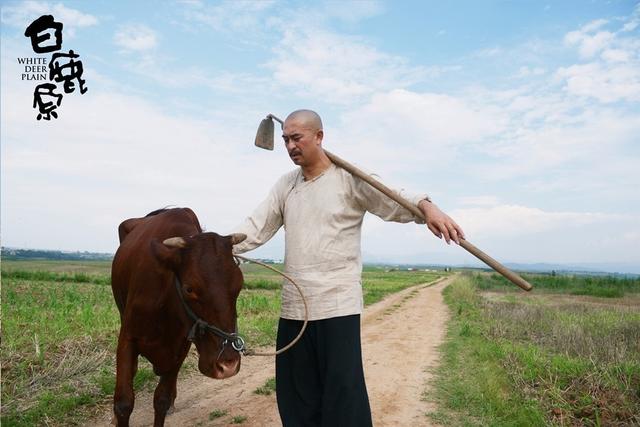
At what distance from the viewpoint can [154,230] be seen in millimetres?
4246

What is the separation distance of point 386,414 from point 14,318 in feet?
22.8

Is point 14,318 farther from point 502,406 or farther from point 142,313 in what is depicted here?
point 502,406

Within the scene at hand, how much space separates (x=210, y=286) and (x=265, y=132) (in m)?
1.27

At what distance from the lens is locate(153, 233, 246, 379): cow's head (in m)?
2.85


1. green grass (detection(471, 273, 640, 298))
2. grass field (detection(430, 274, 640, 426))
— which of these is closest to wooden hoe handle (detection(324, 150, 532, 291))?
grass field (detection(430, 274, 640, 426))

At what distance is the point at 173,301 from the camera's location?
3.44 meters

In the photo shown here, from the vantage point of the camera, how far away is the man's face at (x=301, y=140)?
3129 millimetres

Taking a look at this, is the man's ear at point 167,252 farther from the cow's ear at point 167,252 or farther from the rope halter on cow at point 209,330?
the rope halter on cow at point 209,330

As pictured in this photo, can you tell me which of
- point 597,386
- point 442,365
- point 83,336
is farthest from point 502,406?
point 83,336

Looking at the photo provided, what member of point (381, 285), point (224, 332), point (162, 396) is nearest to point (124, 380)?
point (162, 396)

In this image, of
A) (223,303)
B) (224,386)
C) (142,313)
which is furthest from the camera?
(224,386)

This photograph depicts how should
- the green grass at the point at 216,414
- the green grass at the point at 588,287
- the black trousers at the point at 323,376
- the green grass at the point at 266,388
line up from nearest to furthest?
the black trousers at the point at 323,376 < the green grass at the point at 216,414 < the green grass at the point at 266,388 < the green grass at the point at 588,287

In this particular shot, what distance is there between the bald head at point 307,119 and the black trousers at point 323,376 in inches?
47.7

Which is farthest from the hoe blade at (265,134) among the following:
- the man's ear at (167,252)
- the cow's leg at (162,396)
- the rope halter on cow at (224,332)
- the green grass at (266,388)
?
the green grass at (266,388)
